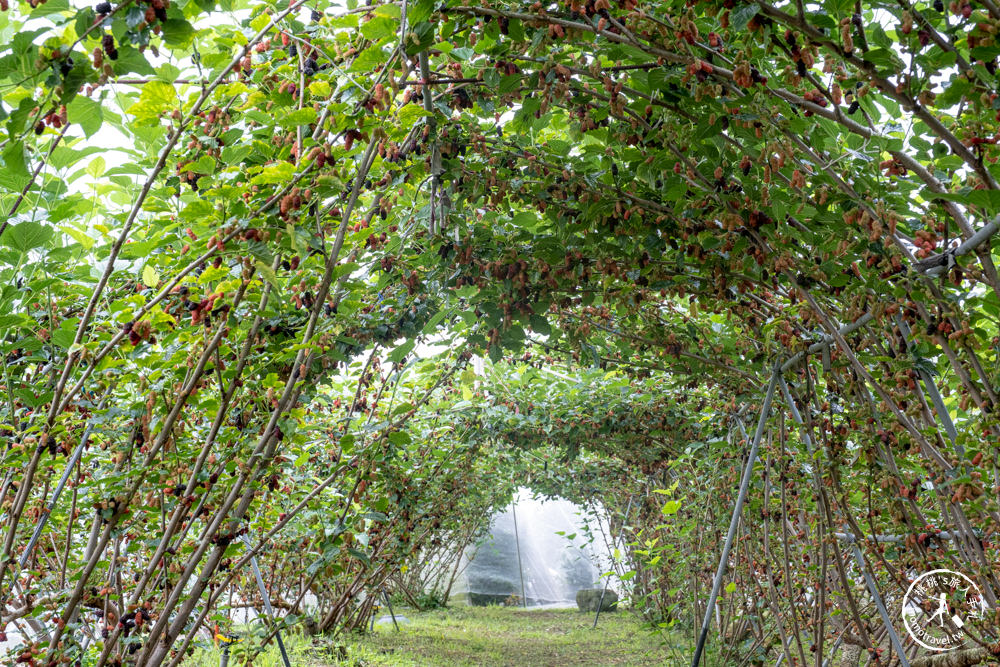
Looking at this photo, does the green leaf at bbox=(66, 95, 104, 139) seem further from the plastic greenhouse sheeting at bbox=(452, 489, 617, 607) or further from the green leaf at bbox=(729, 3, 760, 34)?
the plastic greenhouse sheeting at bbox=(452, 489, 617, 607)

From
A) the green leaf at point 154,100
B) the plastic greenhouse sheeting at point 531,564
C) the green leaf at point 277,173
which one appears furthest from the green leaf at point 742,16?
the plastic greenhouse sheeting at point 531,564

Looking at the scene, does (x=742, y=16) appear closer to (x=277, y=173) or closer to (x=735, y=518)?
(x=277, y=173)

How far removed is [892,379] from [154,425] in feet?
5.88

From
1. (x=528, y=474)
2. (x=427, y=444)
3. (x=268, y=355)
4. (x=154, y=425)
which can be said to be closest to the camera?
(x=154, y=425)

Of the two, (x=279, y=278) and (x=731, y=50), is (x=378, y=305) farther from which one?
(x=731, y=50)

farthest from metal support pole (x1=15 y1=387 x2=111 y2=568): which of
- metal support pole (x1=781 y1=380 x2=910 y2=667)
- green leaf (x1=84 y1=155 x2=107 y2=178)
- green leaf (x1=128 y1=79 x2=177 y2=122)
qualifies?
metal support pole (x1=781 y1=380 x2=910 y2=667)

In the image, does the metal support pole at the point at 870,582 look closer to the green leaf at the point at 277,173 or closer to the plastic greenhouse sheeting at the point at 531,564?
the green leaf at the point at 277,173

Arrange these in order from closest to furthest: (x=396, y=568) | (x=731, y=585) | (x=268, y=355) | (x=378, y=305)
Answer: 1. (x=268, y=355)
2. (x=378, y=305)
3. (x=731, y=585)
4. (x=396, y=568)

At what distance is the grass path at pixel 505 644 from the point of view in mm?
5957

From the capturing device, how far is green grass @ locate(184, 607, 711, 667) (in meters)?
5.18

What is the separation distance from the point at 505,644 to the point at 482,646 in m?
0.46

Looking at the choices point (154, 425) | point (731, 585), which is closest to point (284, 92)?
point (154, 425)

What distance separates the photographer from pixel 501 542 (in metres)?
13.9

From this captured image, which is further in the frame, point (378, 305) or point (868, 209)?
point (378, 305)
